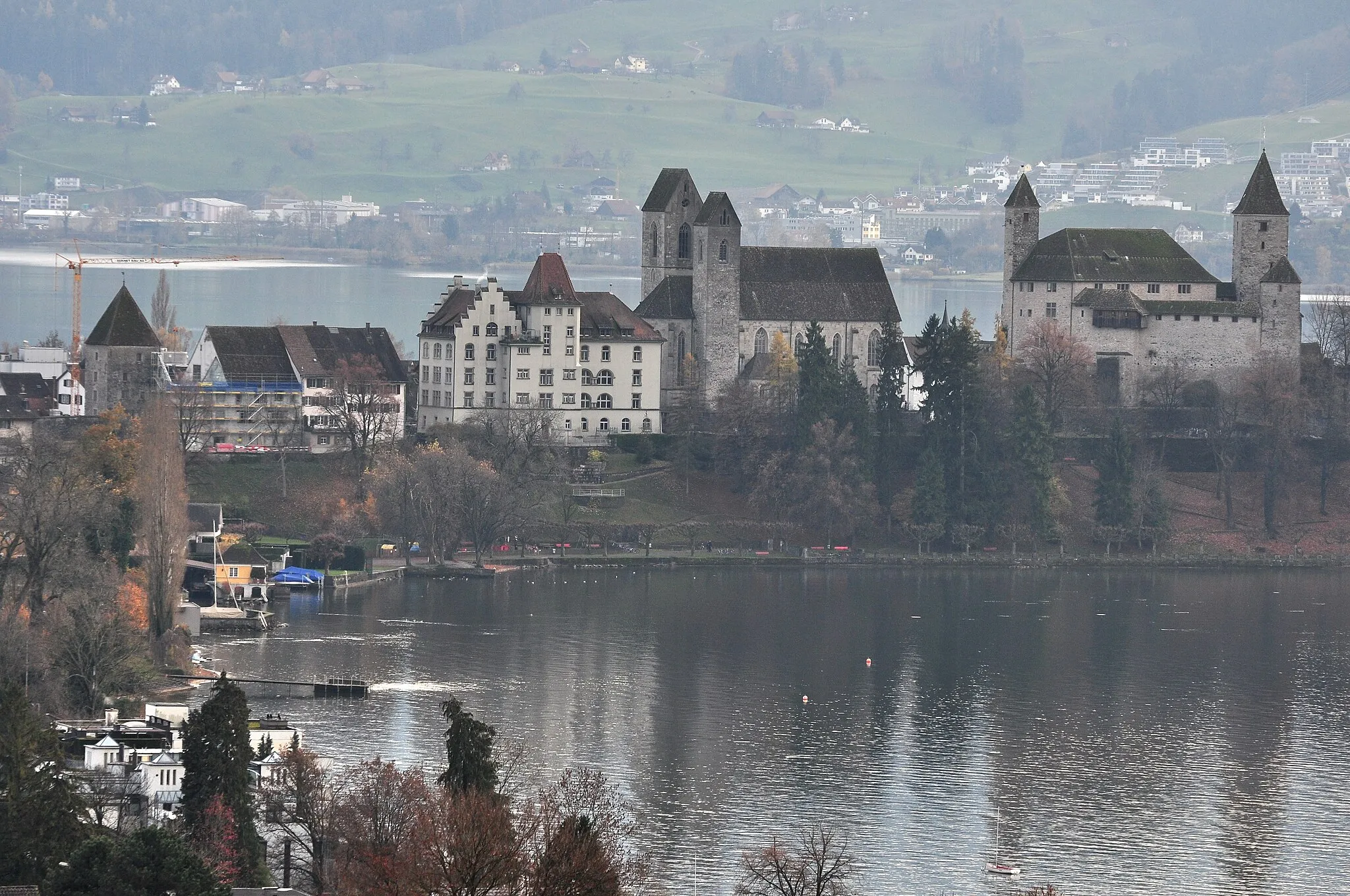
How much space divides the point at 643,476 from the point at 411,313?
294 ft

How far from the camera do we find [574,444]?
304ft

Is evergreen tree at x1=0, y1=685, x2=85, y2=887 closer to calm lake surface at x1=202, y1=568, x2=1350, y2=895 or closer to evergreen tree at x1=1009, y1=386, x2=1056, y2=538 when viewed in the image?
calm lake surface at x1=202, y1=568, x2=1350, y2=895

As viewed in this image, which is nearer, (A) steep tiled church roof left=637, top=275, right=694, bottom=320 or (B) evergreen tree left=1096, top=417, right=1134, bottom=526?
(B) evergreen tree left=1096, top=417, right=1134, bottom=526

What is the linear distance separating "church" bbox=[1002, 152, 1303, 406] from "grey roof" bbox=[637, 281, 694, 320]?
11778mm

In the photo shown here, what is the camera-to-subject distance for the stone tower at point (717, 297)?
318 feet

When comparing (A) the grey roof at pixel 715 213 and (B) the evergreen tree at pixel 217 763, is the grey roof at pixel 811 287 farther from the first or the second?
(B) the evergreen tree at pixel 217 763

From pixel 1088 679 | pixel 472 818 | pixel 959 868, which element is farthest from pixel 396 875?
pixel 1088 679

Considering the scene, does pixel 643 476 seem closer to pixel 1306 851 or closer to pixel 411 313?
pixel 1306 851

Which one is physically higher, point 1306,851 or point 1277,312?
point 1277,312

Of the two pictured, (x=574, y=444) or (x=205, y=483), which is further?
(x=574, y=444)

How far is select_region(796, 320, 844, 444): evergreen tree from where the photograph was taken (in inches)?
3551

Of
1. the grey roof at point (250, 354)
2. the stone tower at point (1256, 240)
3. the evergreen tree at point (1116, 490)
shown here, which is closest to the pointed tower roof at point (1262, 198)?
the stone tower at point (1256, 240)

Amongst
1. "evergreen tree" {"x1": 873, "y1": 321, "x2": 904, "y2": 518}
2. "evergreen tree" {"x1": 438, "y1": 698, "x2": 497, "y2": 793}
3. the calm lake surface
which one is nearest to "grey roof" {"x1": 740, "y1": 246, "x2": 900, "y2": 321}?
"evergreen tree" {"x1": 873, "y1": 321, "x2": 904, "y2": 518}

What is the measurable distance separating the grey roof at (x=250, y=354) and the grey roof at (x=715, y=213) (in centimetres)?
1557
